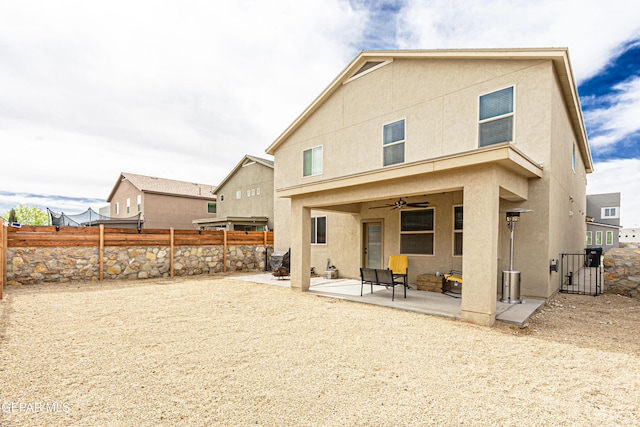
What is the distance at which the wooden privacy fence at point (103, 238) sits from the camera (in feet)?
30.4

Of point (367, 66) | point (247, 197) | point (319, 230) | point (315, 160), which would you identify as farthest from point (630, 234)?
point (247, 197)

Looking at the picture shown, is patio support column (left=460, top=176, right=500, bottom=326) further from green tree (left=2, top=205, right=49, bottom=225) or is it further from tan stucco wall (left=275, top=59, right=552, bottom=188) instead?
green tree (left=2, top=205, right=49, bottom=225)

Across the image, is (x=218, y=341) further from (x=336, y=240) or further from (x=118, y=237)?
(x=118, y=237)

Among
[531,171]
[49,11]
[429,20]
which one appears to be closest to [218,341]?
[531,171]

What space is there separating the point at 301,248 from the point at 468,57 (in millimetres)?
7088

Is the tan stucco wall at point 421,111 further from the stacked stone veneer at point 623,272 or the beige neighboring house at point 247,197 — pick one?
the beige neighboring house at point 247,197

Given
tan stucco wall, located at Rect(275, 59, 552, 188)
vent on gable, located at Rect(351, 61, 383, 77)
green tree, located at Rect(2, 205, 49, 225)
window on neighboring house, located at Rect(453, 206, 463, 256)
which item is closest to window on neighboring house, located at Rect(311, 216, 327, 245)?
tan stucco wall, located at Rect(275, 59, 552, 188)

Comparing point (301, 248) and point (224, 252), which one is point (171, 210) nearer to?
point (224, 252)

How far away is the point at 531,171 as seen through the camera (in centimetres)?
647

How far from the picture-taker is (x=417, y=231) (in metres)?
9.46

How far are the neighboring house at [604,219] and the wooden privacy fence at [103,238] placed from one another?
29491 mm

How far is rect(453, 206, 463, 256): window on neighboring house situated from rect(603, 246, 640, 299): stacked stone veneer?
421cm

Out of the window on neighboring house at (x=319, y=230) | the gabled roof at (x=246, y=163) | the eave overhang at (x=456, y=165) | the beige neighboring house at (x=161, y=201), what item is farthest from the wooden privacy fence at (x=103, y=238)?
the beige neighboring house at (x=161, y=201)

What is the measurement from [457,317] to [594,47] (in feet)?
37.4
